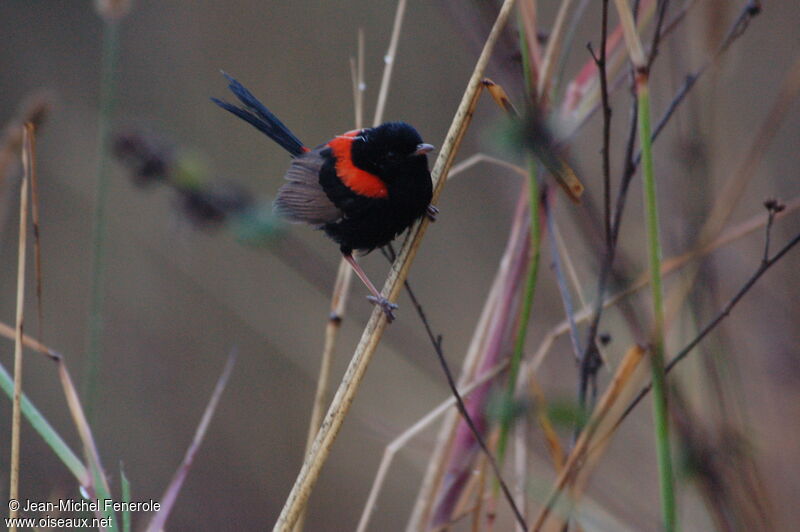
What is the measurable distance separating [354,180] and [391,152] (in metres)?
0.17

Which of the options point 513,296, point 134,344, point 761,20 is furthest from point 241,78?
point 513,296

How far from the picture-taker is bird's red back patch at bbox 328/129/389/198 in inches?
→ 103

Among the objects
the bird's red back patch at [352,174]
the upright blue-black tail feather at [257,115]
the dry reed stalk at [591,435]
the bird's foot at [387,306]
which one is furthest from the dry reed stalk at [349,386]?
the upright blue-black tail feather at [257,115]

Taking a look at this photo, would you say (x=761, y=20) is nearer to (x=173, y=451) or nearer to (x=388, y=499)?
(x=388, y=499)

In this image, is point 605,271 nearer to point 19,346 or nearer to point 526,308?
point 526,308

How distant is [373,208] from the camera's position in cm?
258

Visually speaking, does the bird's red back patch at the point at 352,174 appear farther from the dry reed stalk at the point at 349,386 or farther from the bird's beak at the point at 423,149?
the dry reed stalk at the point at 349,386

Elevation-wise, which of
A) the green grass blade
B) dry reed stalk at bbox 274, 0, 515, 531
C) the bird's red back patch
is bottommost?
the green grass blade

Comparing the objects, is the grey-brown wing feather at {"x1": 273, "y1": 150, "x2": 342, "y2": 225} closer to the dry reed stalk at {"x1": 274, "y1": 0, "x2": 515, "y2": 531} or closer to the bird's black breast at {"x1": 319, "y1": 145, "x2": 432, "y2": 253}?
the bird's black breast at {"x1": 319, "y1": 145, "x2": 432, "y2": 253}

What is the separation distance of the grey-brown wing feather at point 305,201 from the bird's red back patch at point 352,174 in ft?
0.30

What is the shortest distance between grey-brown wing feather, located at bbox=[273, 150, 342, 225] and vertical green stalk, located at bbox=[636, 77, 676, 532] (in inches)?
57.6

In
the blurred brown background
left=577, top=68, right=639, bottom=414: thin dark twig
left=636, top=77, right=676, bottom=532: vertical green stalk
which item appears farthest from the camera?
the blurred brown background

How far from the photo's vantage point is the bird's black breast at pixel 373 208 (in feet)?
7.89

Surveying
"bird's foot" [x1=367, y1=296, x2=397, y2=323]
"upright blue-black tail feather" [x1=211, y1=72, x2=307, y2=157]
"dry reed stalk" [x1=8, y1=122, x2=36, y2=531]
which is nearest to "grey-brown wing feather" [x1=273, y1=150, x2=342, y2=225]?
"upright blue-black tail feather" [x1=211, y1=72, x2=307, y2=157]
